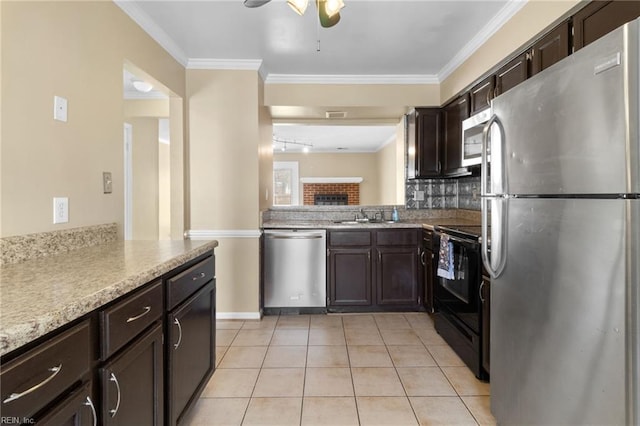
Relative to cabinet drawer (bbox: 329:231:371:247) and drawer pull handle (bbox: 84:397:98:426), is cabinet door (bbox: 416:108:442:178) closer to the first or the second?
A: cabinet drawer (bbox: 329:231:371:247)

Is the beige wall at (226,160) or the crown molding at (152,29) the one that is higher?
the crown molding at (152,29)

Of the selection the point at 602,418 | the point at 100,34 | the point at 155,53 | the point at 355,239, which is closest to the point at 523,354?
the point at 602,418

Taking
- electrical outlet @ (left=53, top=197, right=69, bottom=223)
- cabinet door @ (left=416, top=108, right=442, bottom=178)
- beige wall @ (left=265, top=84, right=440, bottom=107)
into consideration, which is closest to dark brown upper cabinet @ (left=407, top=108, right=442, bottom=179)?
cabinet door @ (left=416, top=108, right=442, bottom=178)

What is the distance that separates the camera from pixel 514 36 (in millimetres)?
2221

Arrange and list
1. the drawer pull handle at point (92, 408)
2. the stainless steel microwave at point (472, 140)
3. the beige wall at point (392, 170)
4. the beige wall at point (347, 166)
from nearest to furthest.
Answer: the drawer pull handle at point (92, 408), the stainless steel microwave at point (472, 140), the beige wall at point (392, 170), the beige wall at point (347, 166)

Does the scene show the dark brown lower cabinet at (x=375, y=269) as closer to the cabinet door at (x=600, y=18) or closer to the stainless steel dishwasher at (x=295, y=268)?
the stainless steel dishwasher at (x=295, y=268)

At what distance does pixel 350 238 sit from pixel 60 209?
2375mm

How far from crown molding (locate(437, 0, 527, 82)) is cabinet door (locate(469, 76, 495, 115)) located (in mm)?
341

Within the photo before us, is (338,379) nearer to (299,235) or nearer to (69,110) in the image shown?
(299,235)

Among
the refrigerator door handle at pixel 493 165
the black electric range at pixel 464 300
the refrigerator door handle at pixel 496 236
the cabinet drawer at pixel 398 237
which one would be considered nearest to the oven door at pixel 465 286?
the black electric range at pixel 464 300

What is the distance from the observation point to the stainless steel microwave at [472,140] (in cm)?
244

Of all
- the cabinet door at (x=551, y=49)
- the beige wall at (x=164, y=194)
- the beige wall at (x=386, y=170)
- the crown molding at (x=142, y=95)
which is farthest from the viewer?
the beige wall at (x=386, y=170)

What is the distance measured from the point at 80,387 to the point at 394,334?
247 centimetres

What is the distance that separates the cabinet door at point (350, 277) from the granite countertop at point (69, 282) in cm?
182
